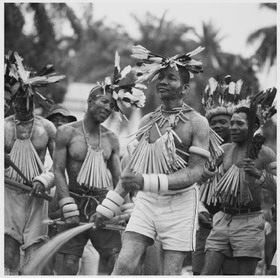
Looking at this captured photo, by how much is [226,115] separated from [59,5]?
699 inches

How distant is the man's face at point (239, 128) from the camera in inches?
344

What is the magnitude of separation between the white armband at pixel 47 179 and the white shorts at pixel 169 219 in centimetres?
172

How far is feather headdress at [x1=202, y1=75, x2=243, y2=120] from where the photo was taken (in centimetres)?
962

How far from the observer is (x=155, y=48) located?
126 feet

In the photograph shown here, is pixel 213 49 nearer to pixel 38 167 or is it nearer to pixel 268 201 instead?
pixel 268 201

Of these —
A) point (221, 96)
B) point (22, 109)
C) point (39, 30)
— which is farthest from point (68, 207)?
point (39, 30)

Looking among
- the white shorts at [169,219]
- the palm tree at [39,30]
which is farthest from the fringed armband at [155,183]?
the palm tree at [39,30]

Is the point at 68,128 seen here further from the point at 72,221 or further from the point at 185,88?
the point at 185,88

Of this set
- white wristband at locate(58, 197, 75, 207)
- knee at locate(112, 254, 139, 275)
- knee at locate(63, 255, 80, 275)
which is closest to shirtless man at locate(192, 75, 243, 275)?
knee at locate(63, 255, 80, 275)

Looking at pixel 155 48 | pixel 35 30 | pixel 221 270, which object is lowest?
pixel 221 270

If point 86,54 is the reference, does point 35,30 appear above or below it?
below

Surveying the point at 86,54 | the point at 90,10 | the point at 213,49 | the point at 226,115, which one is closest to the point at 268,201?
the point at 90,10

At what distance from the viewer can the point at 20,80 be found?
882cm

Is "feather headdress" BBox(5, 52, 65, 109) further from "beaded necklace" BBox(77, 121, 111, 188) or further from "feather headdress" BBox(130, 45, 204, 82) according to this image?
"feather headdress" BBox(130, 45, 204, 82)
